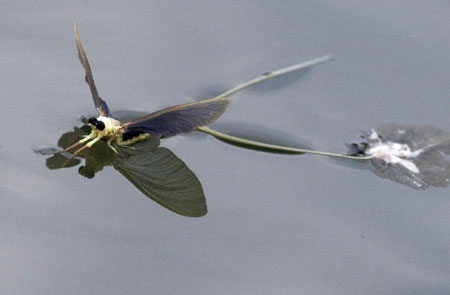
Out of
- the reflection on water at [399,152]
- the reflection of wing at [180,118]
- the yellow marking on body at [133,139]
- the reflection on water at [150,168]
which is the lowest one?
the reflection on water at [150,168]

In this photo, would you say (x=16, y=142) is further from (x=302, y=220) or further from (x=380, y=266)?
(x=380, y=266)

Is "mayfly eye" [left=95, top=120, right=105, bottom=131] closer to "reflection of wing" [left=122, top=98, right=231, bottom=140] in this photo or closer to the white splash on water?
"reflection of wing" [left=122, top=98, right=231, bottom=140]

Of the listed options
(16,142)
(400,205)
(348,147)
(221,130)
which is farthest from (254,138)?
(16,142)

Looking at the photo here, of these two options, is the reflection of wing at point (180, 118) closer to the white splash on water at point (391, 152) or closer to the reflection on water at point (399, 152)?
the reflection on water at point (399, 152)

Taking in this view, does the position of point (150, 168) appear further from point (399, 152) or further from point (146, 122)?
point (399, 152)

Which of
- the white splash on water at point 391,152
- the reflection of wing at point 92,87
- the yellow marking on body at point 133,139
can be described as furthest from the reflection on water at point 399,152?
the reflection of wing at point 92,87

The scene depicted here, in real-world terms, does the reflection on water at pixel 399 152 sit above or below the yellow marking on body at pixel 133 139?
above

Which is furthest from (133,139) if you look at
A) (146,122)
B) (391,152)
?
(391,152)
